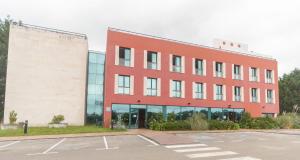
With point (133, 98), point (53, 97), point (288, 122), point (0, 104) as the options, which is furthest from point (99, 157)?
point (0, 104)

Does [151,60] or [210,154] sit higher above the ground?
[151,60]

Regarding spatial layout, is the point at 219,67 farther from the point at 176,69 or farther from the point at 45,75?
the point at 45,75

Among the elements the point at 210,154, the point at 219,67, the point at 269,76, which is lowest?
the point at 210,154

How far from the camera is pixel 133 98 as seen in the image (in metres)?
26.9

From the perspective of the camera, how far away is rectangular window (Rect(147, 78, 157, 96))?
2807 cm

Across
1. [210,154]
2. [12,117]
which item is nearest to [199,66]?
[12,117]

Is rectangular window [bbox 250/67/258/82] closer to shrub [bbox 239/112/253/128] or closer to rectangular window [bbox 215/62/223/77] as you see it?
rectangular window [bbox 215/62/223/77]

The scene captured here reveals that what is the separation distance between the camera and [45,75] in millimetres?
26984

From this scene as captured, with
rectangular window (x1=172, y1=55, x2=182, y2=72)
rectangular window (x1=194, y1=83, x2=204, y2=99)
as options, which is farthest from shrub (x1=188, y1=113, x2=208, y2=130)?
rectangular window (x1=172, y1=55, x2=182, y2=72)

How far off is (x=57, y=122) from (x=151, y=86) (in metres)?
10.0

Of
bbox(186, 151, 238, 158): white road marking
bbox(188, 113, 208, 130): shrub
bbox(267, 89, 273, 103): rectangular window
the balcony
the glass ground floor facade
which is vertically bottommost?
bbox(186, 151, 238, 158): white road marking

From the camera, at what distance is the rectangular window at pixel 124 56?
2720cm

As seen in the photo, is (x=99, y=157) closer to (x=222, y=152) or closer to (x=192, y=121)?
(x=222, y=152)

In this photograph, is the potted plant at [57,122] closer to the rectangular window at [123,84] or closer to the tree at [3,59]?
the rectangular window at [123,84]
